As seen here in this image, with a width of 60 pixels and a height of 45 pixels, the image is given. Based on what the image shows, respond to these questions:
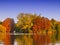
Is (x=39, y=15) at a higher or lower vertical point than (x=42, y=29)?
higher

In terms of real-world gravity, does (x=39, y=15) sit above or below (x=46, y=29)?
above

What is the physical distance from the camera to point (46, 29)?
1184 cm

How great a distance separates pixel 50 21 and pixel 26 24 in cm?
126

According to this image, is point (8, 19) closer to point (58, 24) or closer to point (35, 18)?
point (35, 18)

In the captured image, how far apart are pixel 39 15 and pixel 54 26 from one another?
98 centimetres

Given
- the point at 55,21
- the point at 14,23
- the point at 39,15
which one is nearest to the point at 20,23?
the point at 14,23

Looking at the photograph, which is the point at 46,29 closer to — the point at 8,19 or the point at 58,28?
the point at 58,28

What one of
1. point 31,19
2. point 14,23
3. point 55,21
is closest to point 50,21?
point 55,21

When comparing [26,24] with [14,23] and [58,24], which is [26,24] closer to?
[14,23]

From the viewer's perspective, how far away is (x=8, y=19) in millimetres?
11633

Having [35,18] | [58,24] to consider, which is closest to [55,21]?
[58,24]

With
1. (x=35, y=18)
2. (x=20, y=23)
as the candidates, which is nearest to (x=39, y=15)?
(x=35, y=18)

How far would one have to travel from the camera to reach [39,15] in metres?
11.8

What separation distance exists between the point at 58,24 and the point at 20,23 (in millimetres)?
1970
